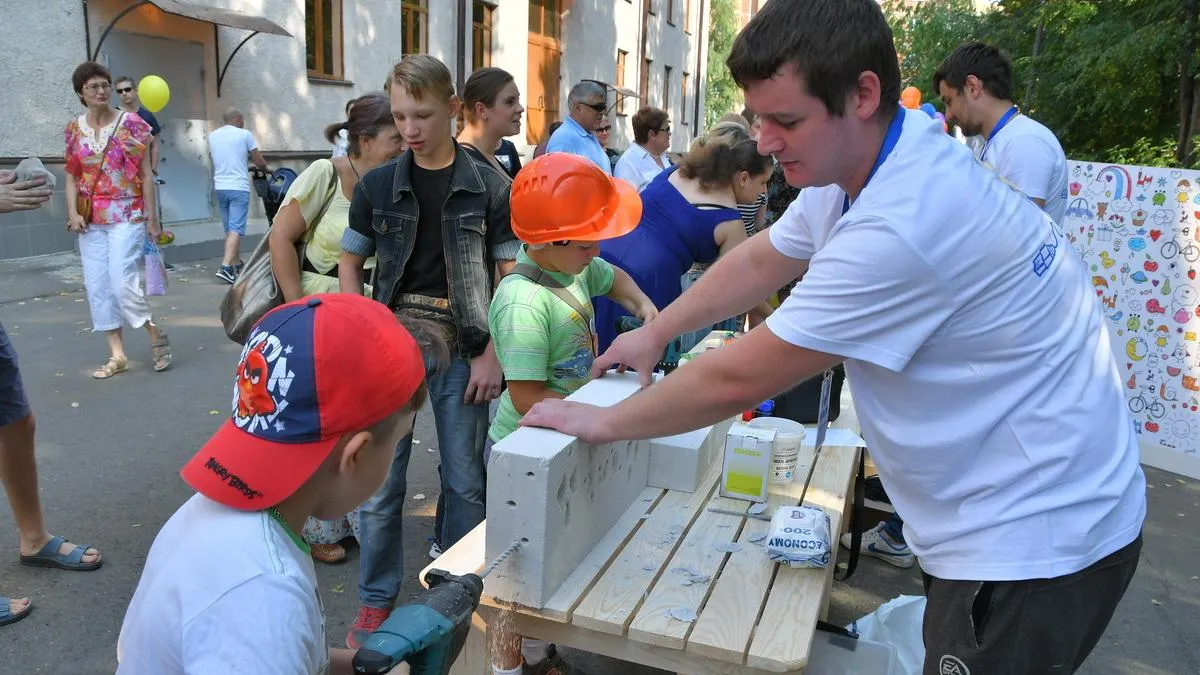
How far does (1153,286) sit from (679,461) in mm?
4089

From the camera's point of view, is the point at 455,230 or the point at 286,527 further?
the point at 455,230

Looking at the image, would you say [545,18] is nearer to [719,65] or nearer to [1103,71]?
[1103,71]

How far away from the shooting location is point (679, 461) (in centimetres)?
240

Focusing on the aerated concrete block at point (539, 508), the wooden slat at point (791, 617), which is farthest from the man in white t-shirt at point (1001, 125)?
the aerated concrete block at point (539, 508)

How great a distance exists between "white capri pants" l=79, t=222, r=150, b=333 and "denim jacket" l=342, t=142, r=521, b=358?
3.29m

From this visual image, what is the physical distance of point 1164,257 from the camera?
16.5 feet

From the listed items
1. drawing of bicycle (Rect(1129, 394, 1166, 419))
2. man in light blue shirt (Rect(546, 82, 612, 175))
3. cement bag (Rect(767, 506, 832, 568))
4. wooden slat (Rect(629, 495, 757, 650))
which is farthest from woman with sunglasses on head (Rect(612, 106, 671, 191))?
cement bag (Rect(767, 506, 832, 568))

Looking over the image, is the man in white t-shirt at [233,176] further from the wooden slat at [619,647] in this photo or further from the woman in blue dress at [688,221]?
the wooden slat at [619,647]

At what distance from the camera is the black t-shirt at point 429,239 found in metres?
2.85

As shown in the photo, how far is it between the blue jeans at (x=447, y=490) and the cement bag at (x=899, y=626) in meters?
1.30

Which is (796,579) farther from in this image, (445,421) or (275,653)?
(445,421)

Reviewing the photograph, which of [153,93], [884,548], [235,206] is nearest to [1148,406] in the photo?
[884,548]

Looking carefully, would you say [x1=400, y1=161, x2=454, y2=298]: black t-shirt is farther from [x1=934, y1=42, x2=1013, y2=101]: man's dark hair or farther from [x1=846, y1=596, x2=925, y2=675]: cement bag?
[x1=934, y1=42, x2=1013, y2=101]: man's dark hair

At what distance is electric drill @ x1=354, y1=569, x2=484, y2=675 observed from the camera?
123 centimetres
